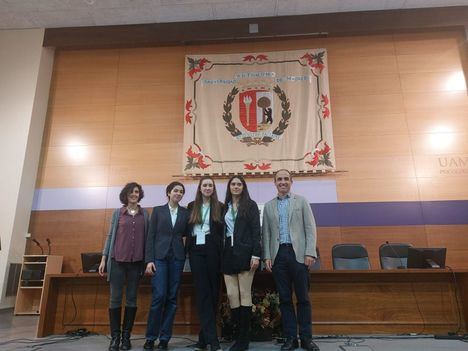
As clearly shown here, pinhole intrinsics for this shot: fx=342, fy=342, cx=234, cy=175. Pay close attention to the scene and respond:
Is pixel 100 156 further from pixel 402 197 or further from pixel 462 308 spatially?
pixel 462 308

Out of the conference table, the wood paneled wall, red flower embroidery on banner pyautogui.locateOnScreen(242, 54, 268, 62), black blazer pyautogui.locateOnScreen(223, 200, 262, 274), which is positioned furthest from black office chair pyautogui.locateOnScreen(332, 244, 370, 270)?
red flower embroidery on banner pyautogui.locateOnScreen(242, 54, 268, 62)

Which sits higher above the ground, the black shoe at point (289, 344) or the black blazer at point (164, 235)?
the black blazer at point (164, 235)

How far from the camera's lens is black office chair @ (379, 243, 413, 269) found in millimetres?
3682

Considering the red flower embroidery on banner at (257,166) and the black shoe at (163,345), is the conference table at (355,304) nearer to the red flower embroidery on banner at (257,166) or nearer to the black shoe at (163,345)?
the black shoe at (163,345)

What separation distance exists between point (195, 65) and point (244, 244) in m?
3.94

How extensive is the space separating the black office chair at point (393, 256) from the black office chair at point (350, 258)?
0.55ft

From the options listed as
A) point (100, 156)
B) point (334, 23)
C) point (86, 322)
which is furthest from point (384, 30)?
point (86, 322)

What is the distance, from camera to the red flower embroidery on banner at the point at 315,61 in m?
5.39

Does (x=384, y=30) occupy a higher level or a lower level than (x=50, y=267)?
higher

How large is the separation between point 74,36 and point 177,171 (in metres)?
2.89

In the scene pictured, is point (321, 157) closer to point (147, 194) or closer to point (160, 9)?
point (147, 194)

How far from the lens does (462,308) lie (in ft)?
9.34

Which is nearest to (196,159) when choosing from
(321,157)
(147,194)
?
(147,194)

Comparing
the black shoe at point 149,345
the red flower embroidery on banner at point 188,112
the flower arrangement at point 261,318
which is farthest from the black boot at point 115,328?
the red flower embroidery on banner at point 188,112
